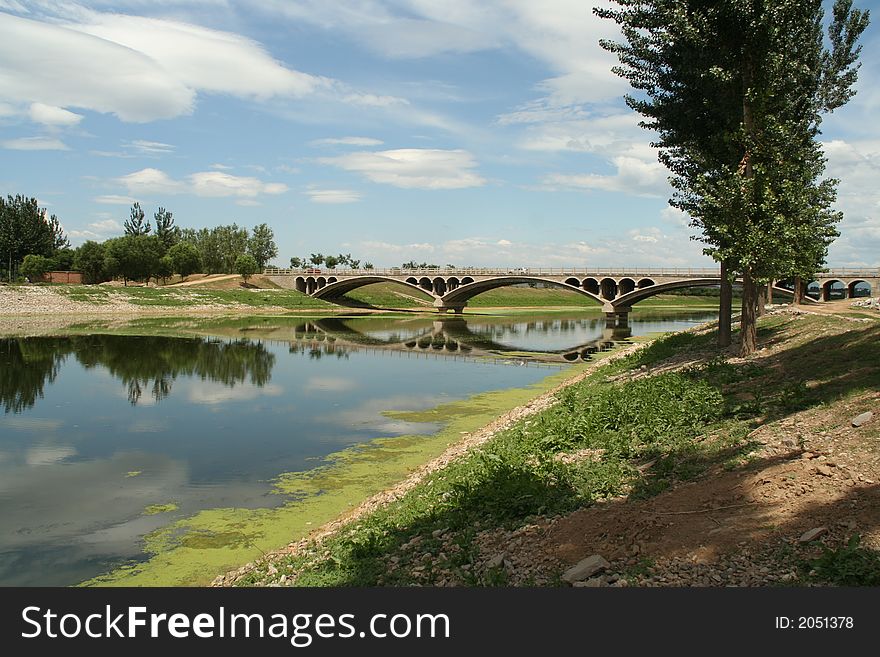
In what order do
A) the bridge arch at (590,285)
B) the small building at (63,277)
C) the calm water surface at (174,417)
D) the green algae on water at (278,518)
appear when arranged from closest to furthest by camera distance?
the green algae on water at (278,518)
the calm water surface at (174,417)
the bridge arch at (590,285)
the small building at (63,277)

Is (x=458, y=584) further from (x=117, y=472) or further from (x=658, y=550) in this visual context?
(x=117, y=472)

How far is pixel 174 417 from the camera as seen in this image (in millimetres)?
28719

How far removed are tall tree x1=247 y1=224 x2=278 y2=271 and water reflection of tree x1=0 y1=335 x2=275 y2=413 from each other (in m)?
97.2

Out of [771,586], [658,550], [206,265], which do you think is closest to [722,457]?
[658,550]

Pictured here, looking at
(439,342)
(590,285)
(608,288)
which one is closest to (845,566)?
(439,342)

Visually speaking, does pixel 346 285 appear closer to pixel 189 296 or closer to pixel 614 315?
pixel 189 296

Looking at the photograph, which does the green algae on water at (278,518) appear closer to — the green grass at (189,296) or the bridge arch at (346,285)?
the green grass at (189,296)

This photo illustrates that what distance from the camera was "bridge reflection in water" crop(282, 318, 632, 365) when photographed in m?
55.6

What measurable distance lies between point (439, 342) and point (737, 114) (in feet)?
146

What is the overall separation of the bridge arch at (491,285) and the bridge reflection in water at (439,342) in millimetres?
9598

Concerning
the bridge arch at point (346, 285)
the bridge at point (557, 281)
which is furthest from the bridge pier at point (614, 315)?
the bridge arch at point (346, 285)

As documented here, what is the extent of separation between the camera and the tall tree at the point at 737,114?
23828mm

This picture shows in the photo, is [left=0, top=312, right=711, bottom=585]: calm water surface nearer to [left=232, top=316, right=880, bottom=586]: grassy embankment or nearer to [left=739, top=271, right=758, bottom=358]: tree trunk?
[left=232, top=316, right=880, bottom=586]: grassy embankment

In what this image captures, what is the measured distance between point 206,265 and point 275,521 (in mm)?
134042
